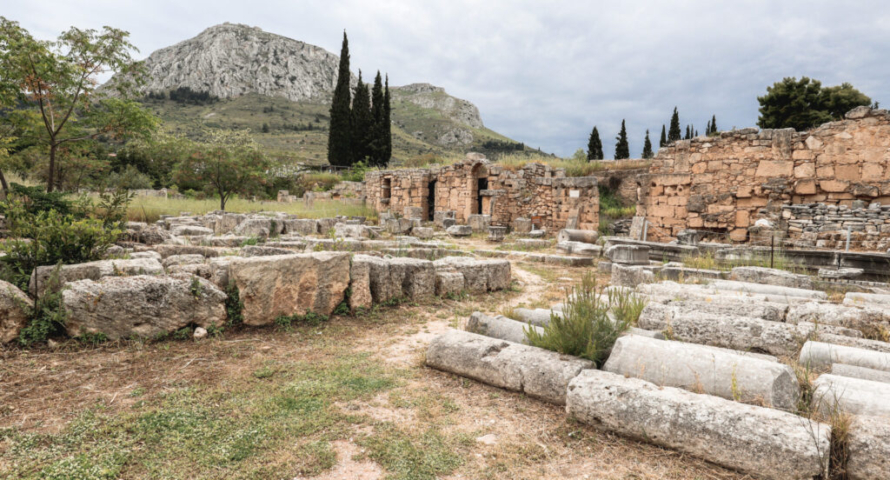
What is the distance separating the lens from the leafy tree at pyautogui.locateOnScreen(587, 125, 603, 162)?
40.8 metres

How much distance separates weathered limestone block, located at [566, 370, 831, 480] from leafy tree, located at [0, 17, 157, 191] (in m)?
14.5

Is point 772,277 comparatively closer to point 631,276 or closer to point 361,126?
point 631,276

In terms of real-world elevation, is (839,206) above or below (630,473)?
above

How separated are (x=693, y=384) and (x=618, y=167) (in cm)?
2352

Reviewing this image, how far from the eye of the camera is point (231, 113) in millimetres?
88438

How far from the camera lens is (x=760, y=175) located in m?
13.0

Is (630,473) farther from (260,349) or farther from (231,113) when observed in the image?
(231,113)

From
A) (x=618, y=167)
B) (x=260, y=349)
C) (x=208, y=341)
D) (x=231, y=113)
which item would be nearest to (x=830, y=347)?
(x=260, y=349)

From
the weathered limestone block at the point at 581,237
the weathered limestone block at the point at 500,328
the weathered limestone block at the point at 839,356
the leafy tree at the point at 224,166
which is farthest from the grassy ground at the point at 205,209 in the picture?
the weathered limestone block at the point at 839,356

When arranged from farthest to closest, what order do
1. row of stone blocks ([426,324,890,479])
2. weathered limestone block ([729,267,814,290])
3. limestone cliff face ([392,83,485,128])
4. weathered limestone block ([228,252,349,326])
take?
limestone cliff face ([392,83,485,128])
weathered limestone block ([729,267,814,290])
weathered limestone block ([228,252,349,326])
row of stone blocks ([426,324,890,479])

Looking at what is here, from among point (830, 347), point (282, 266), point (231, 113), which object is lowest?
point (830, 347)

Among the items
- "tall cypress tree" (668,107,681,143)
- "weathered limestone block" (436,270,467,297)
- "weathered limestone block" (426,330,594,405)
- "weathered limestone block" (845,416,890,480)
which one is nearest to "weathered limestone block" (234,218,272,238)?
"weathered limestone block" (436,270,467,297)

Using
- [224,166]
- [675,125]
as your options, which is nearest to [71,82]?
[224,166]

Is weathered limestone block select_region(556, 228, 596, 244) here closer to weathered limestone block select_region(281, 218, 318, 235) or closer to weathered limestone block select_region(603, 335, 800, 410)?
weathered limestone block select_region(281, 218, 318, 235)
